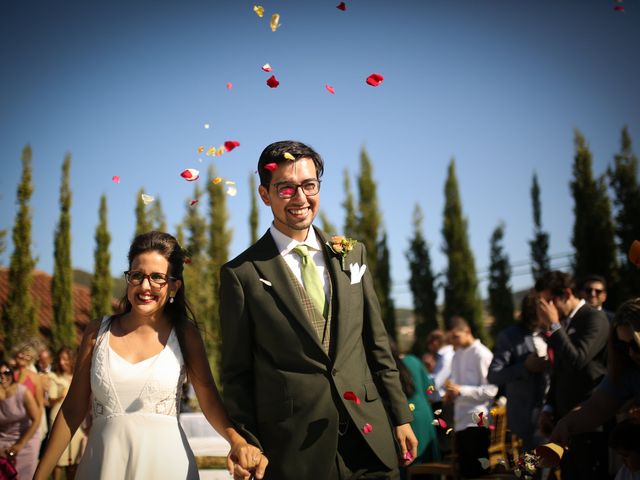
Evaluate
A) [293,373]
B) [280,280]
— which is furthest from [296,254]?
[293,373]

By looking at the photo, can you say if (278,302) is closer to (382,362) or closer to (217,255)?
(382,362)

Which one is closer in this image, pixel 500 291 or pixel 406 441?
pixel 406 441

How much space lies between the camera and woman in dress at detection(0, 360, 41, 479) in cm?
731

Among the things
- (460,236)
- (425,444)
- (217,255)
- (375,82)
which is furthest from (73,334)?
(375,82)

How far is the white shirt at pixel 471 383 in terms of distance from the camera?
7.21 m

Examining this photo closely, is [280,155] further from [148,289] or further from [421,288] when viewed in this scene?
[421,288]

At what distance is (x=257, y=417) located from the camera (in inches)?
113

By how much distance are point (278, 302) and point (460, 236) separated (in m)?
28.8

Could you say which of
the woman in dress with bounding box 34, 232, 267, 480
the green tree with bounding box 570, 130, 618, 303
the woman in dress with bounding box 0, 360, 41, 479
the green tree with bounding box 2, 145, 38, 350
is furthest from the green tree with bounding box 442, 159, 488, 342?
the woman in dress with bounding box 34, 232, 267, 480

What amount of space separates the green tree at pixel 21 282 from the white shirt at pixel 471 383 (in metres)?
20.8

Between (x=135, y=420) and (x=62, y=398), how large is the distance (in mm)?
6499

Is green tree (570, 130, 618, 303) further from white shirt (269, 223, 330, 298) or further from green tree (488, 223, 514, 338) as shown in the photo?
white shirt (269, 223, 330, 298)

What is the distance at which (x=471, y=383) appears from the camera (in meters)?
7.61

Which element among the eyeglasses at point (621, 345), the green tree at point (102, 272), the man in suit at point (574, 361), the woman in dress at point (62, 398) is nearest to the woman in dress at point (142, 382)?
the eyeglasses at point (621, 345)
